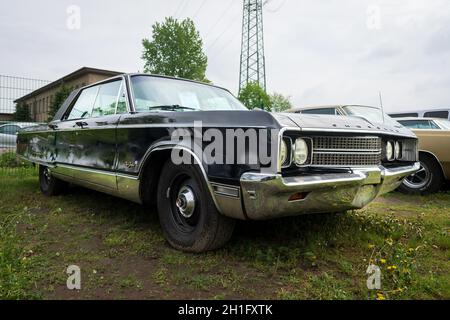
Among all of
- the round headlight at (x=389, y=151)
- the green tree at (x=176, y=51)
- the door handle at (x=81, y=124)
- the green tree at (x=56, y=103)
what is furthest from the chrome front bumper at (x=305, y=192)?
the green tree at (x=176, y=51)

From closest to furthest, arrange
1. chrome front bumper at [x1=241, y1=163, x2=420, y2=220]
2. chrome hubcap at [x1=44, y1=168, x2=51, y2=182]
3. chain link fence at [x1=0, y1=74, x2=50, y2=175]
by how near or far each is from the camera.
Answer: chrome front bumper at [x1=241, y1=163, x2=420, y2=220] < chrome hubcap at [x1=44, y1=168, x2=51, y2=182] < chain link fence at [x1=0, y1=74, x2=50, y2=175]

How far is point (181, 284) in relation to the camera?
241 cm

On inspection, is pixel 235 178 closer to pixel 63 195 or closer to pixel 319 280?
pixel 319 280

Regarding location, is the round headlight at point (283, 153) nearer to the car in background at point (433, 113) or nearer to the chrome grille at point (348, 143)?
the chrome grille at point (348, 143)

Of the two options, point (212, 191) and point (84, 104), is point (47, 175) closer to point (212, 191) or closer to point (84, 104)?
point (84, 104)

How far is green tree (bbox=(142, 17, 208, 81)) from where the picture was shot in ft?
108

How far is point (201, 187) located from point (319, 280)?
1.04m

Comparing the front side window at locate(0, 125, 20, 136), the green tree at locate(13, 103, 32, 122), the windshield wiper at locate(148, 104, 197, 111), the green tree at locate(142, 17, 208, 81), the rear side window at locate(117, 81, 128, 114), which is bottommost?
the windshield wiper at locate(148, 104, 197, 111)

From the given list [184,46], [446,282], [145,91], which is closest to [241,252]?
[446,282]

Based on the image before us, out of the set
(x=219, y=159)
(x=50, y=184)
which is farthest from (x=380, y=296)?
(x=50, y=184)

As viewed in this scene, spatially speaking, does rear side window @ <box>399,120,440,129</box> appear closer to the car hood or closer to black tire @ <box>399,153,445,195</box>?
black tire @ <box>399,153,445,195</box>

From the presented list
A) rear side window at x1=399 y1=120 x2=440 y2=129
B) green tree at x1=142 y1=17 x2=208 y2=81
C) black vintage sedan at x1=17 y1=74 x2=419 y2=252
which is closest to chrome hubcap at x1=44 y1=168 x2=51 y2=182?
black vintage sedan at x1=17 y1=74 x2=419 y2=252

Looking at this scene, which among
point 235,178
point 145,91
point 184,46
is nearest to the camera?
point 235,178
